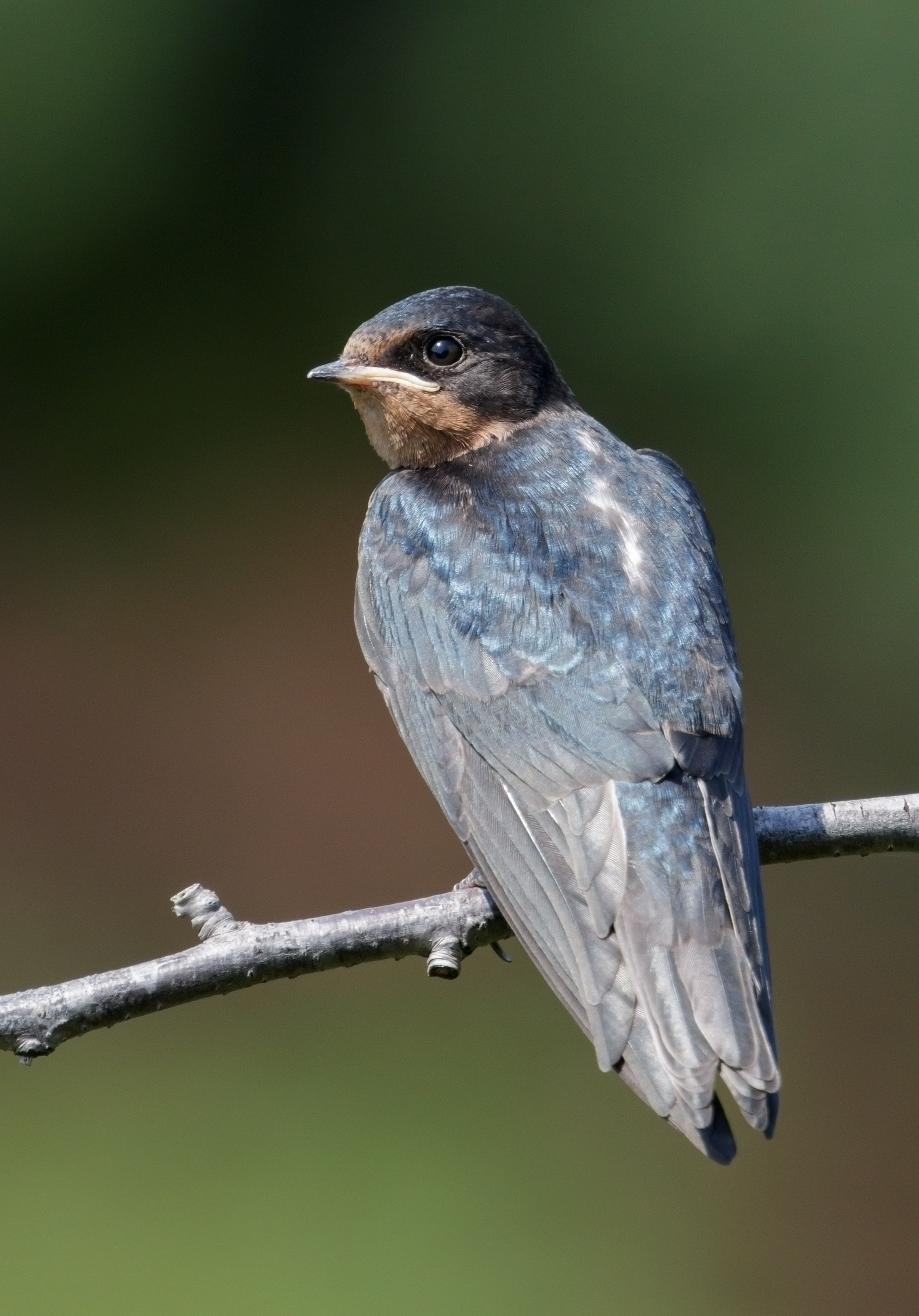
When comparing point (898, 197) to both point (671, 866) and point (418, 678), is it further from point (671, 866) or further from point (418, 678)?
point (671, 866)

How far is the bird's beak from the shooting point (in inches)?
129

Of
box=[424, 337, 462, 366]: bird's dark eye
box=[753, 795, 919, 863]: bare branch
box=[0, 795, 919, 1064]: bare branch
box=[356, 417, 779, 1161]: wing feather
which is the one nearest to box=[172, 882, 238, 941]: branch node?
box=[0, 795, 919, 1064]: bare branch

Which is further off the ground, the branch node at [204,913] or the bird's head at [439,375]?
the bird's head at [439,375]

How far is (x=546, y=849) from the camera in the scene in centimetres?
257

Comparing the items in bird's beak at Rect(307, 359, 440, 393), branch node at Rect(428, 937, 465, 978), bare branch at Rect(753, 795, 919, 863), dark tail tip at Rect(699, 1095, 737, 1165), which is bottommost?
dark tail tip at Rect(699, 1095, 737, 1165)

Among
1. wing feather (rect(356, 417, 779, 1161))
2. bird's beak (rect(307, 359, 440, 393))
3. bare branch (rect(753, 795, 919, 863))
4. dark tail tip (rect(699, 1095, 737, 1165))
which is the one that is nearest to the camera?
dark tail tip (rect(699, 1095, 737, 1165))

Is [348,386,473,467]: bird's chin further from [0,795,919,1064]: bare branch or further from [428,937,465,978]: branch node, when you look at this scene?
[428,937,465,978]: branch node

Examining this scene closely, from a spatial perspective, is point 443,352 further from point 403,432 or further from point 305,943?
point 305,943

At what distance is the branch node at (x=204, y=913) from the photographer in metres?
2.39

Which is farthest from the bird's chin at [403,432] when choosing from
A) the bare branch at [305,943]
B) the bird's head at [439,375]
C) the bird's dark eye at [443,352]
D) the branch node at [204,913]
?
the branch node at [204,913]

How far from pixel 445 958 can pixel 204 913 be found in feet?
1.21

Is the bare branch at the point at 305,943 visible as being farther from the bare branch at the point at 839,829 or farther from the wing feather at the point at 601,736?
the wing feather at the point at 601,736

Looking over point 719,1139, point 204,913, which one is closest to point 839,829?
point 719,1139

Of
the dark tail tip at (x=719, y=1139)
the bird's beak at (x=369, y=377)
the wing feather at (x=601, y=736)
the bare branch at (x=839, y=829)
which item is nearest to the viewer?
the dark tail tip at (x=719, y=1139)
